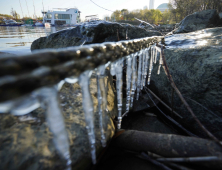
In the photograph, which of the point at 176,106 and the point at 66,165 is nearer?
the point at 66,165

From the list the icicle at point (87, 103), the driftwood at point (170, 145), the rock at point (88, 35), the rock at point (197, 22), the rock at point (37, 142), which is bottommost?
the driftwood at point (170, 145)

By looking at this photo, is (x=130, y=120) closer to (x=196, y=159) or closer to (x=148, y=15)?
(x=196, y=159)

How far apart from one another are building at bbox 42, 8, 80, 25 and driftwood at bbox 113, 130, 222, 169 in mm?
79513

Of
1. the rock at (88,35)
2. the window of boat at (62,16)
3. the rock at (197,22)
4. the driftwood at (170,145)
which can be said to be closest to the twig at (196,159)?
the driftwood at (170,145)

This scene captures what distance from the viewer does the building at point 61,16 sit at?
2710 inches

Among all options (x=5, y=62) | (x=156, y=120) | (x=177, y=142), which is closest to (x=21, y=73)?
(x=5, y=62)

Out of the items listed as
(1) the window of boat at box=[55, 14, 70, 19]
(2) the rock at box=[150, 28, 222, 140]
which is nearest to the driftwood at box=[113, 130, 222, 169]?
(2) the rock at box=[150, 28, 222, 140]

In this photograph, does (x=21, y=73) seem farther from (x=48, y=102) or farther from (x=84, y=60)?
(x=84, y=60)

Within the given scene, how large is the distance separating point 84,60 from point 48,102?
1.00ft

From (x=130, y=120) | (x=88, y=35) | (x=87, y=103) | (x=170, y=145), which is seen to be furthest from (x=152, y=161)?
(x=88, y=35)

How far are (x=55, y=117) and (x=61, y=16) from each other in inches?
3351

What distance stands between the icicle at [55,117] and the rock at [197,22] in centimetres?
985

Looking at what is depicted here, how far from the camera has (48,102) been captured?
607 mm

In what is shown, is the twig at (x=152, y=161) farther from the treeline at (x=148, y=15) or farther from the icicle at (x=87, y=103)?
the treeline at (x=148, y=15)
